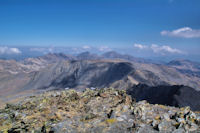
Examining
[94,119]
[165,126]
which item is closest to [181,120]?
[165,126]

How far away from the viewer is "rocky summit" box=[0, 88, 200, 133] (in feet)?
28.2

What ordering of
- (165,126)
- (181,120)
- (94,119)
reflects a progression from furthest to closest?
1. (94,119)
2. (181,120)
3. (165,126)

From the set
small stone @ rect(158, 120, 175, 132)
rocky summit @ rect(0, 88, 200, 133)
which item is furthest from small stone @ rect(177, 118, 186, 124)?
small stone @ rect(158, 120, 175, 132)

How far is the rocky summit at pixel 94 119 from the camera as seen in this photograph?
28.2 feet

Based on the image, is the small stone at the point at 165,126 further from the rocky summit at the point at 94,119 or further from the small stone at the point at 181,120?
the small stone at the point at 181,120

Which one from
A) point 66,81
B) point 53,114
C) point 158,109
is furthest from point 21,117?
point 66,81

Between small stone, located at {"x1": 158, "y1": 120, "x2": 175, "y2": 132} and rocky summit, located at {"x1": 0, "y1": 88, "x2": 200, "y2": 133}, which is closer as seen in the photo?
small stone, located at {"x1": 158, "y1": 120, "x2": 175, "y2": 132}

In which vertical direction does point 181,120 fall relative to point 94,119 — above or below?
above

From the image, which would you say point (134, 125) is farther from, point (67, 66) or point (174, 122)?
point (67, 66)

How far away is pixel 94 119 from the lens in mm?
9922

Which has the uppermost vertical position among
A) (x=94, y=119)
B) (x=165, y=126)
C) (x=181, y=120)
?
(x=181, y=120)

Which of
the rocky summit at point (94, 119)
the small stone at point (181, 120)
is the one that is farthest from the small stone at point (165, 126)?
the small stone at point (181, 120)

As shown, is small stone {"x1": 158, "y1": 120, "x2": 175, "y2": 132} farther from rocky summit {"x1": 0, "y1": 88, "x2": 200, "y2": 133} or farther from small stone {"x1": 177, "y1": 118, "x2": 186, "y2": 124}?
small stone {"x1": 177, "y1": 118, "x2": 186, "y2": 124}

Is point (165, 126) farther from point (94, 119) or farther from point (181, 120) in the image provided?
point (94, 119)
